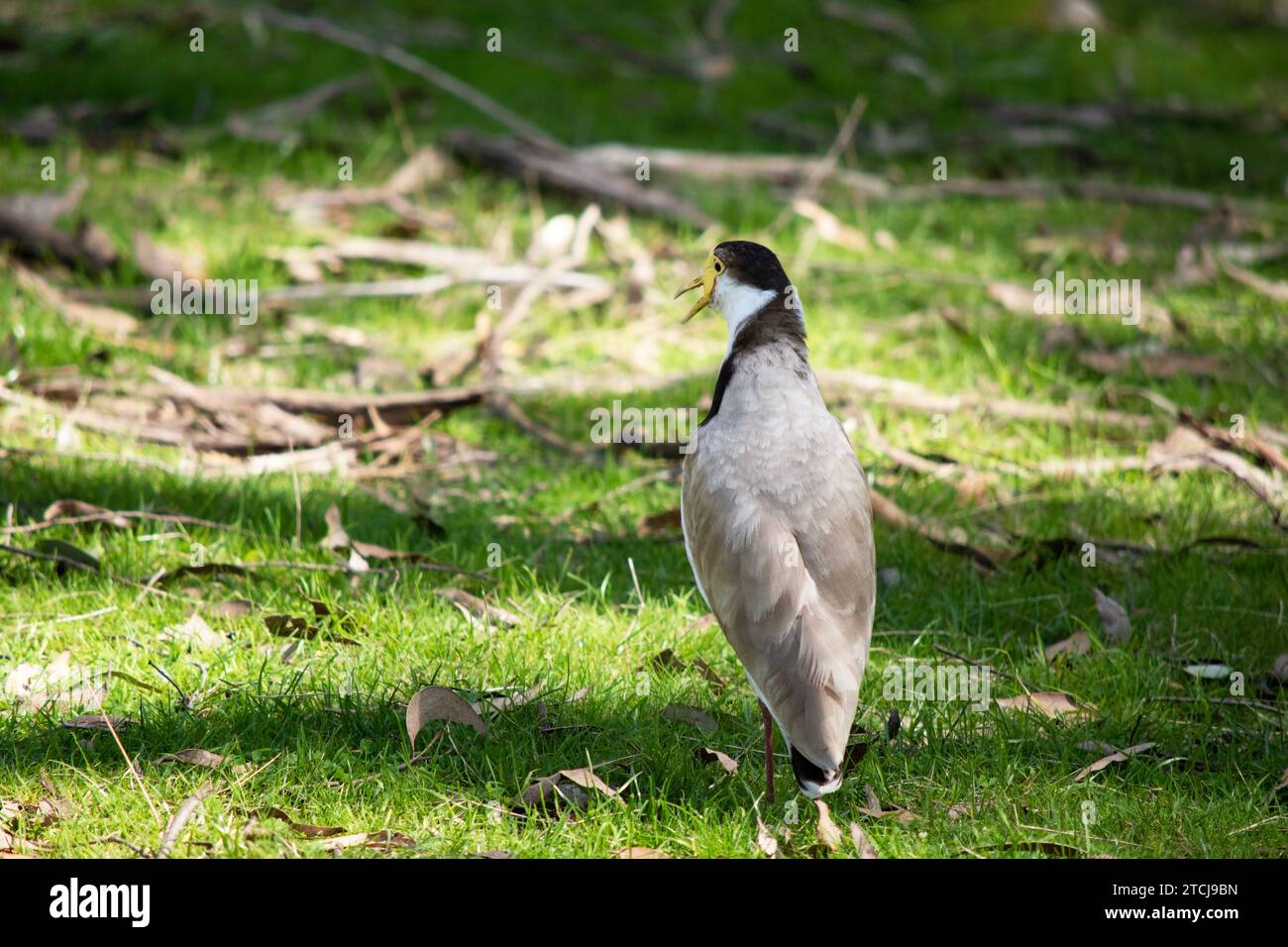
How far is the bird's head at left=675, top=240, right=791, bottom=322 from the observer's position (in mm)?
4367

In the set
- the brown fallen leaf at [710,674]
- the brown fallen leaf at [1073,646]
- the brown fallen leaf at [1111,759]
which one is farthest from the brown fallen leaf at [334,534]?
the brown fallen leaf at [1111,759]

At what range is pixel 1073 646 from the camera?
4.60 meters

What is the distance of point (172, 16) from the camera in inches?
398

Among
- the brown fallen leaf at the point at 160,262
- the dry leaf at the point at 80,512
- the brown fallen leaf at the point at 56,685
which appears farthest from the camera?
the brown fallen leaf at the point at 160,262

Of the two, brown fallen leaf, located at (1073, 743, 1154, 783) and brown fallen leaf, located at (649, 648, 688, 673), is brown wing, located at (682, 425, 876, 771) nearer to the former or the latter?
brown fallen leaf, located at (649, 648, 688, 673)

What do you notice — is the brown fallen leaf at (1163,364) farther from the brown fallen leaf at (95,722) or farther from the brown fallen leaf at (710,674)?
the brown fallen leaf at (95,722)

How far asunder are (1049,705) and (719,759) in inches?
41.3

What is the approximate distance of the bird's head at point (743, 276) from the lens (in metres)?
4.37

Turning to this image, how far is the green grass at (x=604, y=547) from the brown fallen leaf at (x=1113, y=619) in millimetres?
70

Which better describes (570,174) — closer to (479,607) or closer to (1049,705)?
(479,607)

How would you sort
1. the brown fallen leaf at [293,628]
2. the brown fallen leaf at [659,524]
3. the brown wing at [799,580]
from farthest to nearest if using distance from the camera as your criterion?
1. the brown fallen leaf at [659,524]
2. the brown fallen leaf at [293,628]
3. the brown wing at [799,580]

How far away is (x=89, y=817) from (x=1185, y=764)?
9.52ft
